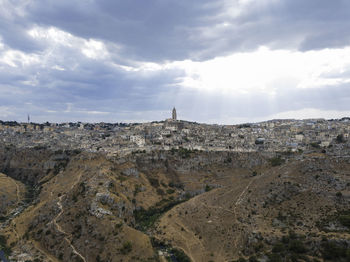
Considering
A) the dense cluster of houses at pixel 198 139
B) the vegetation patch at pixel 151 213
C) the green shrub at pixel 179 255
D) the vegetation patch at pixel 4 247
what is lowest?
the vegetation patch at pixel 4 247

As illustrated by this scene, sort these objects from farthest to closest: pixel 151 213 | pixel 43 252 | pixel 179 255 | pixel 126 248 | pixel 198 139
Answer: pixel 198 139
pixel 151 213
pixel 43 252
pixel 179 255
pixel 126 248

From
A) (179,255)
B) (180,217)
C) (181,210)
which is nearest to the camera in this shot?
(179,255)

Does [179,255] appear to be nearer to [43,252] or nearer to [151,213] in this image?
[151,213]

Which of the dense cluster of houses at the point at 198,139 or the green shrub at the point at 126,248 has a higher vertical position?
the dense cluster of houses at the point at 198,139

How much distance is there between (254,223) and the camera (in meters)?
49.2

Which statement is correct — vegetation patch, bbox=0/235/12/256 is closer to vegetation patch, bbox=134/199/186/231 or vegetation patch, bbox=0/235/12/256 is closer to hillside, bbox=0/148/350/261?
hillside, bbox=0/148/350/261

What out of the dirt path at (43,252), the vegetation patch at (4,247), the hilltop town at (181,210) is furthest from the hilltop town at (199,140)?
the vegetation patch at (4,247)

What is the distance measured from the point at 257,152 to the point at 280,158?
7694 millimetres

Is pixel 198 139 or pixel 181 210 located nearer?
pixel 181 210

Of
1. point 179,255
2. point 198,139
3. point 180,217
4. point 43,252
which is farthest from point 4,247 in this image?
point 198,139

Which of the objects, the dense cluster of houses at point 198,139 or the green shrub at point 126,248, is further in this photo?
the dense cluster of houses at point 198,139

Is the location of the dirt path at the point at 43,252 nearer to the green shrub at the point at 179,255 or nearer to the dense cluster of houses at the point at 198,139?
the green shrub at the point at 179,255

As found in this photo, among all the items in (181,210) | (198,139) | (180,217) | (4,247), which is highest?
(198,139)

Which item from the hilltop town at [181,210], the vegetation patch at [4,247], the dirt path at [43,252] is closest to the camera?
the hilltop town at [181,210]
